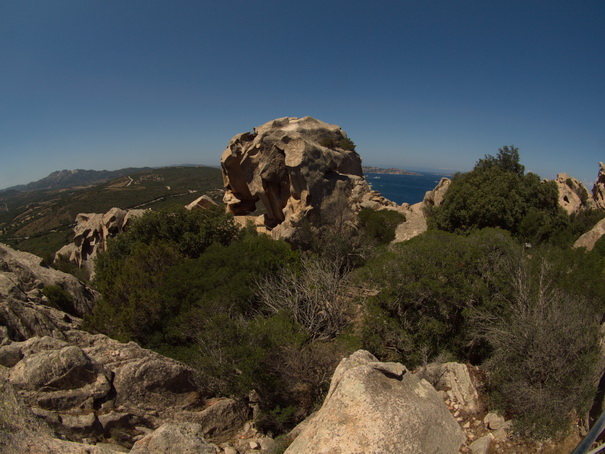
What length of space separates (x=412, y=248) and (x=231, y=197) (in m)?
21.8

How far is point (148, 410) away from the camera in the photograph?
807cm

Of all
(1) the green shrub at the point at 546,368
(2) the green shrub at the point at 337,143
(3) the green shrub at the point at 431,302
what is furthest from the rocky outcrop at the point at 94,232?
(1) the green shrub at the point at 546,368

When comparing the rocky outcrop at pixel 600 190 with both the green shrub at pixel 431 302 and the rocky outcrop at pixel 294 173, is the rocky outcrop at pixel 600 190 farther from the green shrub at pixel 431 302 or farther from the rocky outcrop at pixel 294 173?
the green shrub at pixel 431 302

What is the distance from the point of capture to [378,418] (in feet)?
18.2

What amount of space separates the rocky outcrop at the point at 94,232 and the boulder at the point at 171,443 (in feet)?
86.4

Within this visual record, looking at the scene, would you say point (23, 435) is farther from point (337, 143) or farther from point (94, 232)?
point (94, 232)

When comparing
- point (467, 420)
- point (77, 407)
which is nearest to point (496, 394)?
point (467, 420)

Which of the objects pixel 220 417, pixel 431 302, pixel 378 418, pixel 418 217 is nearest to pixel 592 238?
pixel 418 217

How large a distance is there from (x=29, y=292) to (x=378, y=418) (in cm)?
1380

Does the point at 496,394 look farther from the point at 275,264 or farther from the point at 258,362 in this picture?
the point at 275,264

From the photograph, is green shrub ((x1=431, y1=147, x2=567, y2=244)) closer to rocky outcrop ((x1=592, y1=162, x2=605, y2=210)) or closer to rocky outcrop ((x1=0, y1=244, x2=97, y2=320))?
rocky outcrop ((x1=592, y1=162, x2=605, y2=210))

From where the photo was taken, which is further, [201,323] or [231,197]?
[231,197]

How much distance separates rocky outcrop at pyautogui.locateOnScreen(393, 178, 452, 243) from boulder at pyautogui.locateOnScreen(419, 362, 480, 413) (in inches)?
604

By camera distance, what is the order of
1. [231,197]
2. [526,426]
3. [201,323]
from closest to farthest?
[526,426], [201,323], [231,197]
